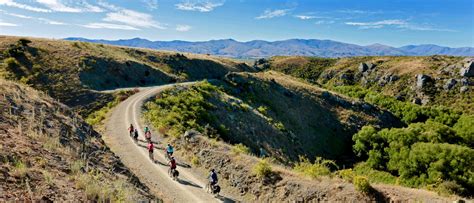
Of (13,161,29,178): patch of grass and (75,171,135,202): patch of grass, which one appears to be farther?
(75,171,135,202): patch of grass

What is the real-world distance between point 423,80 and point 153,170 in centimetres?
15757

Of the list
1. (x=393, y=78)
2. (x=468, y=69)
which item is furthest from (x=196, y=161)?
(x=393, y=78)

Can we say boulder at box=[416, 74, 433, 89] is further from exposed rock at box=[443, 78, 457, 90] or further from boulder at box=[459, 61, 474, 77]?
boulder at box=[459, 61, 474, 77]

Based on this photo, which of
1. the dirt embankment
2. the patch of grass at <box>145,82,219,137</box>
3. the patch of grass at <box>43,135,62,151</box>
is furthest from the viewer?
the patch of grass at <box>145,82,219,137</box>

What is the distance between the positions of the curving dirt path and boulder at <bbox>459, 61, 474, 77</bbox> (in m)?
155

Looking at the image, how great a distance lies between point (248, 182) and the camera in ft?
86.9

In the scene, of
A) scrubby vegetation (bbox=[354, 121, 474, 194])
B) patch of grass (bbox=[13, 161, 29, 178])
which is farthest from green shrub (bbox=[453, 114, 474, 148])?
patch of grass (bbox=[13, 161, 29, 178])

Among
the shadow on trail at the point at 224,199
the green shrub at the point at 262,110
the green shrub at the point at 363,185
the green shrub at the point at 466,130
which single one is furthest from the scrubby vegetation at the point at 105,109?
the green shrub at the point at 466,130

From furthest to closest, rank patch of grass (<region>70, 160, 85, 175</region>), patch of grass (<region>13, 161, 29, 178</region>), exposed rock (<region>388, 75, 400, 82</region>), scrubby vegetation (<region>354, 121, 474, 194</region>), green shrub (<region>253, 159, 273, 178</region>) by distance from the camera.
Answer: exposed rock (<region>388, 75, 400, 82</region>), scrubby vegetation (<region>354, 121, 474, 194</region>), green shrub (<region>253, 159, 273, 178</region>), patch of grass (<region>70, 160, 85, 175</region>), patch of grass (<region>13, 161, 29, 178</region>)

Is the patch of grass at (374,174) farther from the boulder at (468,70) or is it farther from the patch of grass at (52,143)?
the boulder at (468,70)

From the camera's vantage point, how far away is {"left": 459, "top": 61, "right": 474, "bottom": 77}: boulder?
152875mm

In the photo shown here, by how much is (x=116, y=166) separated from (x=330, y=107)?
8479 centimetres

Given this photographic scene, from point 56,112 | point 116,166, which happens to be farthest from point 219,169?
point 56,112

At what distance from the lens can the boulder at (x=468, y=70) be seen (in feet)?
502
